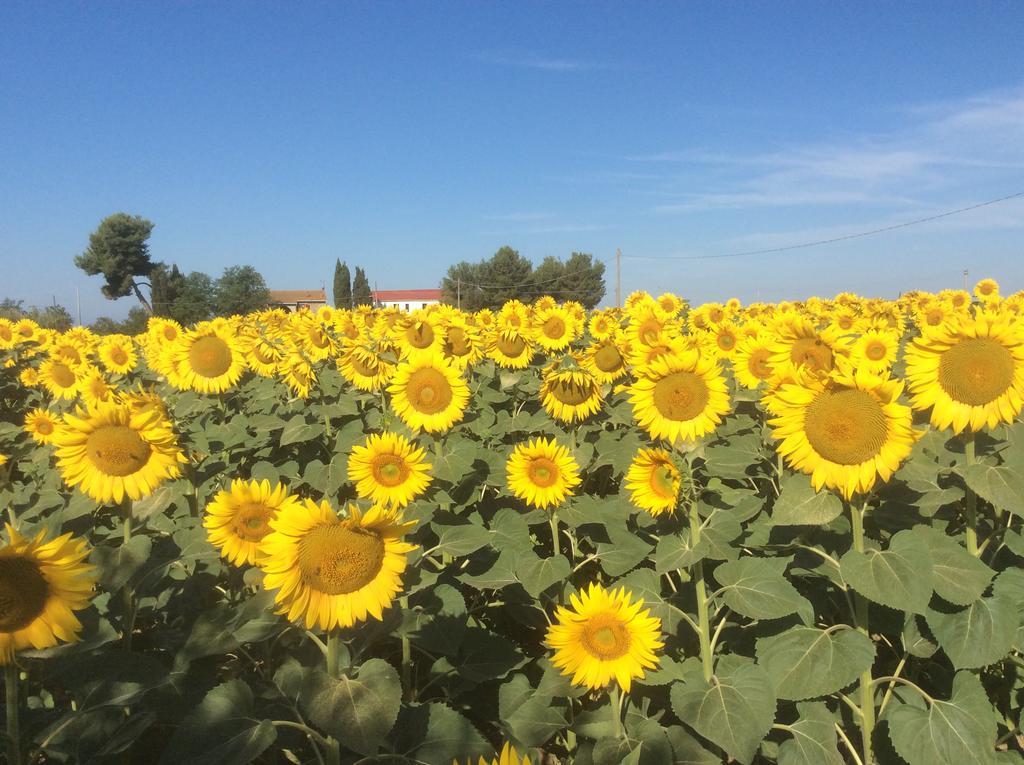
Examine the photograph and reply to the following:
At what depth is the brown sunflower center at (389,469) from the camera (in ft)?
9.93

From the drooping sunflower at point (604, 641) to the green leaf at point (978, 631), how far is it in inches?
42.1

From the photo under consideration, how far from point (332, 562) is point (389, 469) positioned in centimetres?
112

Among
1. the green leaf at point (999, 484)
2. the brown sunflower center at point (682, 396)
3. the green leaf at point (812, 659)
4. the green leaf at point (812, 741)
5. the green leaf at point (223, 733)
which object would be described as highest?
the brown sunflower center at point (682, 396)

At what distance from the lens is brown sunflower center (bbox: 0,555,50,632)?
1926mm

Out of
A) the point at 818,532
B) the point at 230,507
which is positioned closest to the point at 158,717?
the point at 230,507

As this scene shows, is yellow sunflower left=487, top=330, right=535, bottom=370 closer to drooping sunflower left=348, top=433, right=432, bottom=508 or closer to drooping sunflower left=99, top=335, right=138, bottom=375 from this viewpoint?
drooping sunflower left=348, top=433, right=432, bottom=508

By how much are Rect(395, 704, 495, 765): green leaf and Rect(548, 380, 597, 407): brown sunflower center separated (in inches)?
79.4

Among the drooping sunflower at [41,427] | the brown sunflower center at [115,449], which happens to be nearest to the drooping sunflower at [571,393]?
the brown sunflower center at [115,449]

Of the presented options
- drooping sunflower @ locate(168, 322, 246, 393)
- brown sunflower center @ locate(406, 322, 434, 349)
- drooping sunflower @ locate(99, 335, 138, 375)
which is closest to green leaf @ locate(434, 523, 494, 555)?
brown sunflower center @ locate(406, 322, 434, 349)

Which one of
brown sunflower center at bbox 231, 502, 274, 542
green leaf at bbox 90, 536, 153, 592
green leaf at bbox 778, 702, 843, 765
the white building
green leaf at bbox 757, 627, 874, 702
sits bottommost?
green leaf at bbox 778, 702, 843, 765

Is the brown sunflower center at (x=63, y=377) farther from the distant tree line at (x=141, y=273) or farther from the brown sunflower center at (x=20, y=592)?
the distant tree line at (x=141, y=273)

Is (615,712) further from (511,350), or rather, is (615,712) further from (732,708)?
(511,350)

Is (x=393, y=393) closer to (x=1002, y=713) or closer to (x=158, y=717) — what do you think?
(x=158, y=717)

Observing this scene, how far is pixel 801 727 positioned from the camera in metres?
2.55
